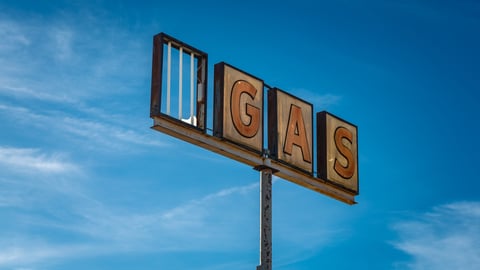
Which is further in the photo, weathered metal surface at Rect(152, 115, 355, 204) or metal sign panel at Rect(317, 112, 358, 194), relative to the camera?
metal sign panel at Rect(317, 112, 358, 194)

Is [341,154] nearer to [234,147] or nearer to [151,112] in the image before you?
[234,147]

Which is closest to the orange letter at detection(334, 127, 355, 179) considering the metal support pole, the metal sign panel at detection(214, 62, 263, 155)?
the metal support pole

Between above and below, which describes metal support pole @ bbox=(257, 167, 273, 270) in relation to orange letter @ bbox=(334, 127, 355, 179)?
below

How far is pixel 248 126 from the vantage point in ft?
69.8

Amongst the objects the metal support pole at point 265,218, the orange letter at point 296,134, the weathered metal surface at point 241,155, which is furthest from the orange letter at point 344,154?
the metal support pole at point 265,218

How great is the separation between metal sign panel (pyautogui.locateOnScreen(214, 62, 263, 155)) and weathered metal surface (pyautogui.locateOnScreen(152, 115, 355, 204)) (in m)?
0.17

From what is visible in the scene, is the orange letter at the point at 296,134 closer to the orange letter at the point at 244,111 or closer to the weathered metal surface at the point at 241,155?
the weathered metal surface at the point at 241,155

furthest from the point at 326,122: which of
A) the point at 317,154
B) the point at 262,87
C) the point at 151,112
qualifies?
the point at 151,112

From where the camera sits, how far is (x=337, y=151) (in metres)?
23.8

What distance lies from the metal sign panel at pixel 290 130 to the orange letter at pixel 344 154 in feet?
3.76

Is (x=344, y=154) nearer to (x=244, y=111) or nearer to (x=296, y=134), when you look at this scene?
(x=296, y=134)

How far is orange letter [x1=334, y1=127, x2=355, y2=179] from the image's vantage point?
2372 centimetres

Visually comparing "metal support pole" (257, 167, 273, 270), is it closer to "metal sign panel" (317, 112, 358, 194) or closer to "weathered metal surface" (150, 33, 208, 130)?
"weathered metal surface" (150, 33, 208, 130)

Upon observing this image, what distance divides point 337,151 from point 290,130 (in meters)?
2.01
